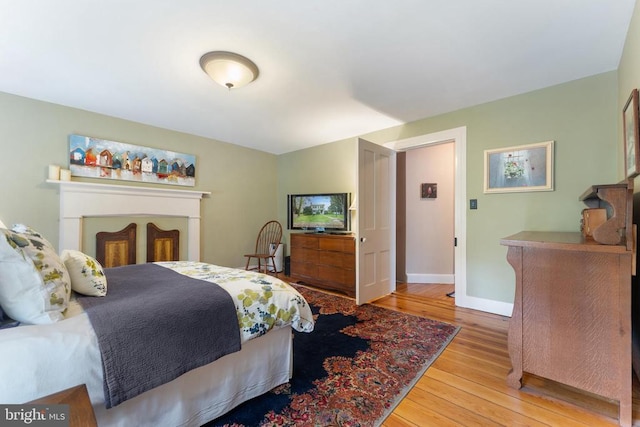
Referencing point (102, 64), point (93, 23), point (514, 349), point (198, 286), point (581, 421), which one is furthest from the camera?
point (102, 64)

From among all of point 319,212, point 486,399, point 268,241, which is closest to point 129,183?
point 268,241

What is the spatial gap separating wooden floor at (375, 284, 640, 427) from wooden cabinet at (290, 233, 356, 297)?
5.43 ft

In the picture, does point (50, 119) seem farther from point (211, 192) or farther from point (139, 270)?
point (139, 270)

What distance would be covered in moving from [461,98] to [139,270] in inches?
138

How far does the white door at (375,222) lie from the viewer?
3.19m

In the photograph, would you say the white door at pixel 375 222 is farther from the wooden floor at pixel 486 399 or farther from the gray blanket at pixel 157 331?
the gray blanket at pixel 157 331

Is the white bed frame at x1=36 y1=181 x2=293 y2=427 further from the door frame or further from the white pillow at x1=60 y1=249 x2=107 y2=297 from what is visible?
the door frame

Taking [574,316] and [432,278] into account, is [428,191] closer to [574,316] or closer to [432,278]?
[432,278]

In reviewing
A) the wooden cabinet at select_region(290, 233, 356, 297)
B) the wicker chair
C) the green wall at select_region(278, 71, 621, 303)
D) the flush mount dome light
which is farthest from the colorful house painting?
the green wall at select_region(278, 71, 621, 303)

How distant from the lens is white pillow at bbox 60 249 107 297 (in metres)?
1.41

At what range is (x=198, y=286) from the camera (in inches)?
61.4

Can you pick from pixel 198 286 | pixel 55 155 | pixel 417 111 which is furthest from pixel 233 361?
pixel 55 155

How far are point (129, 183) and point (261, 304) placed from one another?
10.9ft

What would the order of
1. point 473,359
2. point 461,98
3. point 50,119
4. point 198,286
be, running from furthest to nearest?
point 50,119
point 461,98
point 473,359
point 198,286
